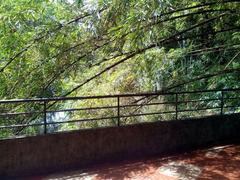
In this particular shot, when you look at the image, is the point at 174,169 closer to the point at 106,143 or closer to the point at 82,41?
the point at 106,143

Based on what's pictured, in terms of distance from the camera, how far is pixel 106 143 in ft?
17.2

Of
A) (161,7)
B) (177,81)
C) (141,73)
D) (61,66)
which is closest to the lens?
(161,7)

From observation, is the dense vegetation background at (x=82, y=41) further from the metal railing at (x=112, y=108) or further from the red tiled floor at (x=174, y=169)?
the red tiled floor at (x=174, y=169)

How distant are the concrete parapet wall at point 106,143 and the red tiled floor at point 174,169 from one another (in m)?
0.19

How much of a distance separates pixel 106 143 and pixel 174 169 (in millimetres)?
1073

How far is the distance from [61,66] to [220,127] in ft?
10.5

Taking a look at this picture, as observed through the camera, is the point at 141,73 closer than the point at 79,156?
No

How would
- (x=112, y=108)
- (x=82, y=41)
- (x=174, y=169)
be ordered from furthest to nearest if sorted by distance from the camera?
1. (x=112, y=108)
2. (x=82, y=41)
3. (x=174, y=169)

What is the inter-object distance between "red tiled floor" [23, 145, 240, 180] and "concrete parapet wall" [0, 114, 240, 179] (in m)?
0.19

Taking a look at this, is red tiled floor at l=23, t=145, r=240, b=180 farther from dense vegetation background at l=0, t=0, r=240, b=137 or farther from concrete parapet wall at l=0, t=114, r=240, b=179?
dense vegetation background at l=0, t=0, r=240, b=137

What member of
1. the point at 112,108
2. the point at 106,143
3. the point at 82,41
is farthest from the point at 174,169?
the point at 82,41

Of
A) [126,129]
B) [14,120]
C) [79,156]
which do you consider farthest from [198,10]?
[14,120]

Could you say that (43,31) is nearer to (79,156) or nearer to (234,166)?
(79,156)

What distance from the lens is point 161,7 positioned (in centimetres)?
406
